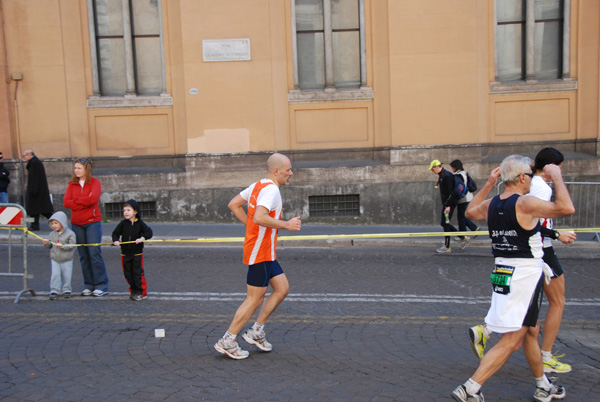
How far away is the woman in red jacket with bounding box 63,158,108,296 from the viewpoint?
7.90 metres

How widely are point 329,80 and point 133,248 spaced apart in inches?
352

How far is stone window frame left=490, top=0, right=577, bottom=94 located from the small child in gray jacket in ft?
36.7

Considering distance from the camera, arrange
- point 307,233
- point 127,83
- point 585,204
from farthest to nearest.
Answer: point 127,83 → point 307,233 → point 585,204

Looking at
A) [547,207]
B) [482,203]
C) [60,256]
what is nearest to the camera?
[547,207]

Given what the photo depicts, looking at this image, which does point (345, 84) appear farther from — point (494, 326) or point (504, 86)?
point (494, 326)

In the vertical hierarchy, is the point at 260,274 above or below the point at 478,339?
above

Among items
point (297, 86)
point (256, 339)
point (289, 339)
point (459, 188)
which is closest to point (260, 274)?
point (256, 339)

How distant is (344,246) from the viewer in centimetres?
1193

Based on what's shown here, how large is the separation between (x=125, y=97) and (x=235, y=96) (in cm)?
287

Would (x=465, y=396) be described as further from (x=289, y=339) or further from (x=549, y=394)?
(x=289, y=339)

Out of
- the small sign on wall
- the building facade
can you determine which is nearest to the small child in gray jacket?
the building facade

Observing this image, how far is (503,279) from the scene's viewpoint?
4.37 meters

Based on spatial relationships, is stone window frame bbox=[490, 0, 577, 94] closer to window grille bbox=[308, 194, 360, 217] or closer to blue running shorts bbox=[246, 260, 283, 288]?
window grille bbox=[308, 194, 360, 217]

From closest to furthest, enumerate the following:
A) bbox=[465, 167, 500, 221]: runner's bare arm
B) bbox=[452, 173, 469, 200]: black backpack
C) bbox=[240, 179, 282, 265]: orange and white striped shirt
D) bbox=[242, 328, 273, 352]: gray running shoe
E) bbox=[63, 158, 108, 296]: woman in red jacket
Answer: bbox=[465, 167, 500, 221]: runner's bare arm < bbox=[240, 179, 282, 265]: orange and white striped shirt < bbox=[242, 328, 273, 352]: gray running shoe < bbox=[63, 158, 108, 296]: woman in red jacket < bbox=[452, 173, 469, 200]: black backpack
